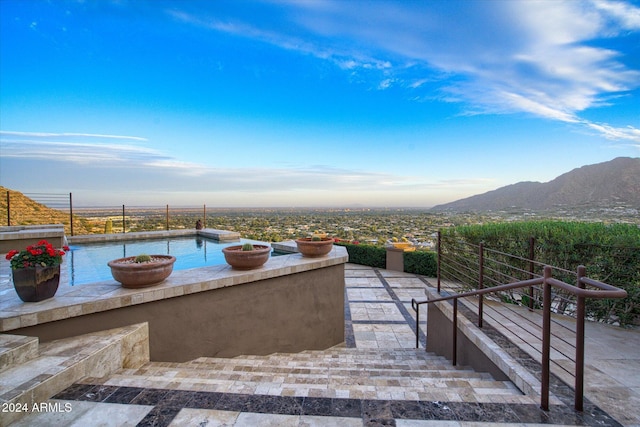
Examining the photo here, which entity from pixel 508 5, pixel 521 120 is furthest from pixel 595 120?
pixel 508 5

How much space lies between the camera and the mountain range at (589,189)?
905 centimetres

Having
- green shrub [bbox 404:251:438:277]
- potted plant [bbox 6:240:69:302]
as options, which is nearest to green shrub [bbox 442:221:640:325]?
green shrub [bbox 404:251:438:277]

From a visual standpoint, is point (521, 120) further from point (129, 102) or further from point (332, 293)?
point (129, 102)

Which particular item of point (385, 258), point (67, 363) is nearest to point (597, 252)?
point (67, 363)

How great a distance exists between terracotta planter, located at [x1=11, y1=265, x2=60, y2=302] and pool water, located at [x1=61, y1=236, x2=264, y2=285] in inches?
83.9

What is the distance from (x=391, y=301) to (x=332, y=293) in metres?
2.99

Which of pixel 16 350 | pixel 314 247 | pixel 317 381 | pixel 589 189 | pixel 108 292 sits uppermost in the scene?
pixel 589 189

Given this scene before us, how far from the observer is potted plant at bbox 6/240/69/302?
2525 mm

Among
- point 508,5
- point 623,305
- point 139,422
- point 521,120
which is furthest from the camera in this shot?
point 521,120

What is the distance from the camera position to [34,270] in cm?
255

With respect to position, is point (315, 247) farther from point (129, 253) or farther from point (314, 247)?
point (129, 253)

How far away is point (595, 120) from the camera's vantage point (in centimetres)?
1016

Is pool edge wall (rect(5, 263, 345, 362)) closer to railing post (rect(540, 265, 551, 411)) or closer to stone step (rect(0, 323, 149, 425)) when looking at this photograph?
stone step (rect(0, 323, 149, 425))

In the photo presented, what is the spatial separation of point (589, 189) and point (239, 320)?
→ 14199mm
